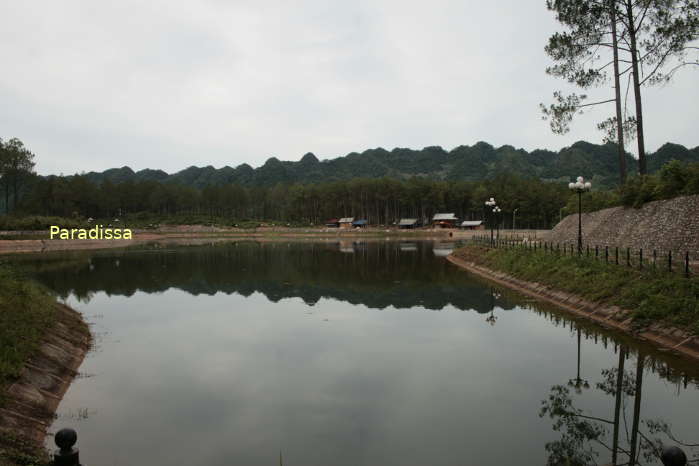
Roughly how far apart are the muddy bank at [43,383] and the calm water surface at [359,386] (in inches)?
13.6

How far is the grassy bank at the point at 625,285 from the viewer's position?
470 inches

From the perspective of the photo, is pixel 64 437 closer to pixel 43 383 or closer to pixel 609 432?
pixel 43 383

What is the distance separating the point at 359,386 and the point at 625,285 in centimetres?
1049

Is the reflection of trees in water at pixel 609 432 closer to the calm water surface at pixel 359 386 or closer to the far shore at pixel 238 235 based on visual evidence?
the calm water surface at pixel 359 386

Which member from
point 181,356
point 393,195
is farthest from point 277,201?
point 181,356

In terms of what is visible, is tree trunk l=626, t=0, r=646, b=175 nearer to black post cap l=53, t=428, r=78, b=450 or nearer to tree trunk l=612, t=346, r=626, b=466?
tree trunk l=612, t=346, r=626, b=466

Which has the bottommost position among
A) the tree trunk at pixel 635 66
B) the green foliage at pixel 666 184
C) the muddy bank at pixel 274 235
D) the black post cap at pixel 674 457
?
the muddy bank at pixel 274 235

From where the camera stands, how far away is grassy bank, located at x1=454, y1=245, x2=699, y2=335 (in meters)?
11.9

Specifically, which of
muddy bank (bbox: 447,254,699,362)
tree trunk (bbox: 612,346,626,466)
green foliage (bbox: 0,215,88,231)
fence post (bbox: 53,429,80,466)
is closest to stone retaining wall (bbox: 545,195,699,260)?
muddy bank (bbox: 447,254,699,362)

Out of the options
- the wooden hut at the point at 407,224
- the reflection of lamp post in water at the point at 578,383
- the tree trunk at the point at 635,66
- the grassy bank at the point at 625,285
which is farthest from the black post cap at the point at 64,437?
the wooden hut at the point at 407,224

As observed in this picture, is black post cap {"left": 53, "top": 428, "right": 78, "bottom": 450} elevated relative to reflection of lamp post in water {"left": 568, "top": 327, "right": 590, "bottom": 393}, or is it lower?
elevated

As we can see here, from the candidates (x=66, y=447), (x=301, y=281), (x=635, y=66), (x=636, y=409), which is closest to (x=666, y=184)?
(x=635, y=66)

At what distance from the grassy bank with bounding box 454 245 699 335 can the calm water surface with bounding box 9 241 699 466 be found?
1.32 metres

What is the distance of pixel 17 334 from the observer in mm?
9922
